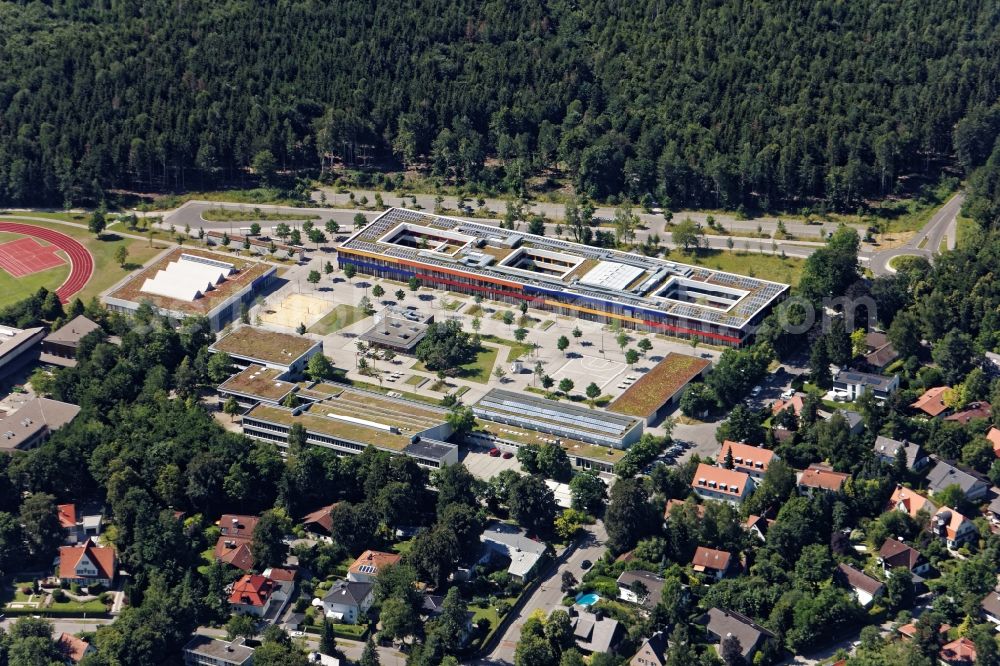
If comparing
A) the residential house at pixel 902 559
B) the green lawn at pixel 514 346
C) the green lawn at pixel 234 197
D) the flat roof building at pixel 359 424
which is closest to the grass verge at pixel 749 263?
the green lawn at pixel 514 346

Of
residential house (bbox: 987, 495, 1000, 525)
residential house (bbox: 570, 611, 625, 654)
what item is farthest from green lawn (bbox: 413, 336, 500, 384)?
residential house (bbox: 987, 495, 1000, 525)

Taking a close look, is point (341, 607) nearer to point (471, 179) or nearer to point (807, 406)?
point (807, 406)

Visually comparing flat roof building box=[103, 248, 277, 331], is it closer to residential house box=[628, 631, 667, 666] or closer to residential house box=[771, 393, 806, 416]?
residential house box=[771, 393, 806, 416]

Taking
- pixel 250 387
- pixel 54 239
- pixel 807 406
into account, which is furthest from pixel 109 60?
pixel 807 406

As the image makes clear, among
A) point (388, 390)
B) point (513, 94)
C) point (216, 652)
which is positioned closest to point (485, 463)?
point (388, 390)

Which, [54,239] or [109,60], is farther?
[109,60]
